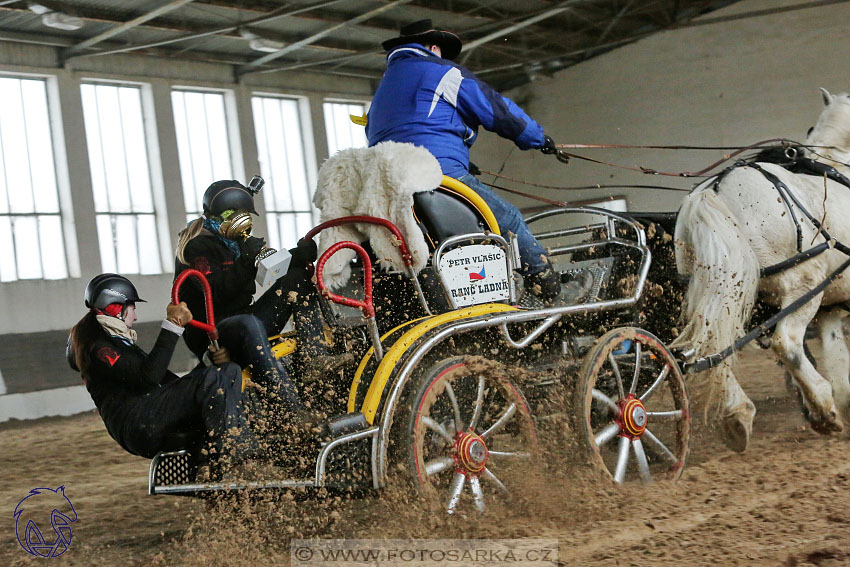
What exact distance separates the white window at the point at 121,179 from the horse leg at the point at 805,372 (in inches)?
392

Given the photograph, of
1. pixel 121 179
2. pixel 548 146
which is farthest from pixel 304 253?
pixel 121 179

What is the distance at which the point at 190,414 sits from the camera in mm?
3441

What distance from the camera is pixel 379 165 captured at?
3.61 meters

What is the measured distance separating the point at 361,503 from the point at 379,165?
1.81 meters

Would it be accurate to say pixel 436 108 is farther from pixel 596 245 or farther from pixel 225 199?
pixel 596 245

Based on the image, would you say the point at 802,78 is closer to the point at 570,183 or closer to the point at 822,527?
the point at 570,183

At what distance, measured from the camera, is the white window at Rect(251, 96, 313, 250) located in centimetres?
1409

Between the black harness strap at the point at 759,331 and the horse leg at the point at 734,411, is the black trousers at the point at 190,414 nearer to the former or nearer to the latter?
the black harness strap at the point at 759,331

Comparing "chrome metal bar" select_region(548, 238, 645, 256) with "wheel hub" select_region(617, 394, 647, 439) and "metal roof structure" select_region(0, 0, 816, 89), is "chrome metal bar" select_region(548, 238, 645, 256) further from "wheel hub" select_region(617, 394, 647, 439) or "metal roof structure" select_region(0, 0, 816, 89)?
"metal roof structure" select_region(0, 0, 816, 89)

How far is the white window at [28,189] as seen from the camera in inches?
450

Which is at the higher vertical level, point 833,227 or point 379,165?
point 379,165

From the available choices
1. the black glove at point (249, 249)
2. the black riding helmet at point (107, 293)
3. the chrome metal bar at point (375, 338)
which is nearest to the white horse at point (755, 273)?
the chrome metal bar at point (375, 338)

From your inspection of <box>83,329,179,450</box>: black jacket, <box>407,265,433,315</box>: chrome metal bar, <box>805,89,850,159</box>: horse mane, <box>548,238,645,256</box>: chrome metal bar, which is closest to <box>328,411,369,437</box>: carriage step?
<box>407,265,433,315</box>: chrome metal bar

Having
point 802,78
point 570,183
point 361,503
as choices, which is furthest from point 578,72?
point 361,503
